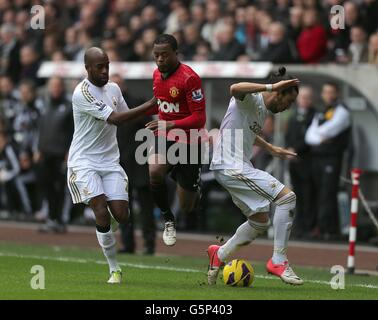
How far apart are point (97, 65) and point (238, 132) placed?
1674mm

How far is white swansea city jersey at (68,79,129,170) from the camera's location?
41.4 ft

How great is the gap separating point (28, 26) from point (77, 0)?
1.51 metres

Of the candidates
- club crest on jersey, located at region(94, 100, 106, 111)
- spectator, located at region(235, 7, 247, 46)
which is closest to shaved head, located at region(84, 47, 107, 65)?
club crest on jersey, located at region(94, 100, 106, 111)

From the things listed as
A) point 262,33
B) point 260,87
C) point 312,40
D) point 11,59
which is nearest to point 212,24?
point 262,33

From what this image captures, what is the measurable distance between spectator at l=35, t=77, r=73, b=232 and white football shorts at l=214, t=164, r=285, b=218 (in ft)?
29.2

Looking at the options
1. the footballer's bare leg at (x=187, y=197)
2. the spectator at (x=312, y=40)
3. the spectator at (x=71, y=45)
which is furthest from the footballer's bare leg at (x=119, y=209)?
the spectator at (x=71, y=45)

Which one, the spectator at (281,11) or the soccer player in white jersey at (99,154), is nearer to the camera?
the soccer player in white jersey at (99,154)

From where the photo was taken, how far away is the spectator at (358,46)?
765 inches

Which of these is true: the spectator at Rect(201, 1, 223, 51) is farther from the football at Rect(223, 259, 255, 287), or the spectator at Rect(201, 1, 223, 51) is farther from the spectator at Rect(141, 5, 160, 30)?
the football at Rect(223, 259, 255, 287)

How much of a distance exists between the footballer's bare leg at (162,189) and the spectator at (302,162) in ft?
22.0

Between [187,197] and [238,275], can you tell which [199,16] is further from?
[238,275]

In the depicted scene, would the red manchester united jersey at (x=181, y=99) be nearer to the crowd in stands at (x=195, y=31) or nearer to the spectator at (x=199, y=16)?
the crowd in stands at (x=195, y=31)
